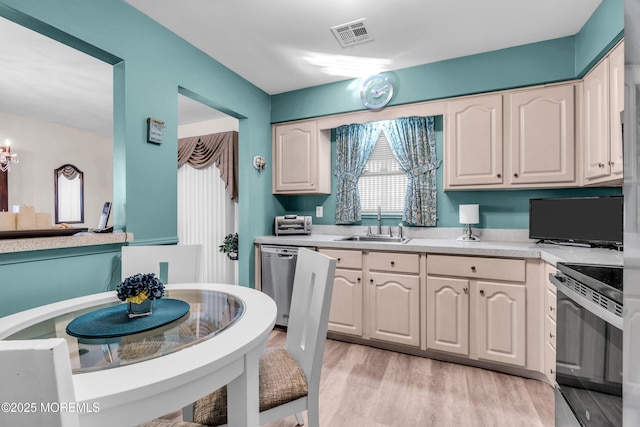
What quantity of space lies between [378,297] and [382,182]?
4.23 feet

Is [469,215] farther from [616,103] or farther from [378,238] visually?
[616,103]

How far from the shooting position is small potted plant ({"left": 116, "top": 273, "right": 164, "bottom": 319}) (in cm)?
105

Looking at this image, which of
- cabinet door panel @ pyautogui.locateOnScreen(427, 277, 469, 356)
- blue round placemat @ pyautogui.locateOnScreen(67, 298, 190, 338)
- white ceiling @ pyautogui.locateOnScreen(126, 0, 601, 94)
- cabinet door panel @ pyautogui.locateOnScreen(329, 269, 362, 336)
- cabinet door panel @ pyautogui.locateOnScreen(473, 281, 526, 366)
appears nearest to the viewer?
blue round placemat @ pyautogui.locateOnScreen(67, 298, 190, 338)

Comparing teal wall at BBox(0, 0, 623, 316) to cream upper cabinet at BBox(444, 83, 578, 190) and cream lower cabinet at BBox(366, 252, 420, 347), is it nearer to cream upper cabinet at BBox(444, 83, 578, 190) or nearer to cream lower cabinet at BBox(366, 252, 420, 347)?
cream upper cabinet at BBox(444, 83, 578, 190)

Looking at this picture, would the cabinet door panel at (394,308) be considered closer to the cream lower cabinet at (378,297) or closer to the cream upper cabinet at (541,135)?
the cream lower cabinet at (378,297)

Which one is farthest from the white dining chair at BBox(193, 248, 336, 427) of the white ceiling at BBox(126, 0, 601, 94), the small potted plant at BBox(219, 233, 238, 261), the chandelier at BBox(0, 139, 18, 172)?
the chandelier at BBox(0, 139, 18, 172)

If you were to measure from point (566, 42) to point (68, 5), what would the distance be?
340 centimetres

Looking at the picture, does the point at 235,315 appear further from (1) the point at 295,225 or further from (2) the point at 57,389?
(1) the point at 295,225

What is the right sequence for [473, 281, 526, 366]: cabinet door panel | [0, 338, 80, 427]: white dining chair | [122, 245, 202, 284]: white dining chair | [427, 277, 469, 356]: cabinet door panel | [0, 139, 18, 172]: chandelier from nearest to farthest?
1. [0, 338, 80, 427]: white dining chair
2. [122, 245, 202, 284]: white dining chair
3. [473, 281, 526, 366]: cabinet door panel
4. [427, 277, 469, 356]: cabinet door panel
5. [0, 139, 18, 172]: chandelier

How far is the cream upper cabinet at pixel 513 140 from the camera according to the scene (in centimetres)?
238

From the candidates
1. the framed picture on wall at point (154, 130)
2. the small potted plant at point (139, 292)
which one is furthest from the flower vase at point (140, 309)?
the framed picture on wall at point (154, 130)

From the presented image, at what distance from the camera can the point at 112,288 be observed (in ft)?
6.22

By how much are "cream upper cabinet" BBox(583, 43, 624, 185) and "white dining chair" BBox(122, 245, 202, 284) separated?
8.58 ft

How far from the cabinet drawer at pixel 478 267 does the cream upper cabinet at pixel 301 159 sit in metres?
1.48
